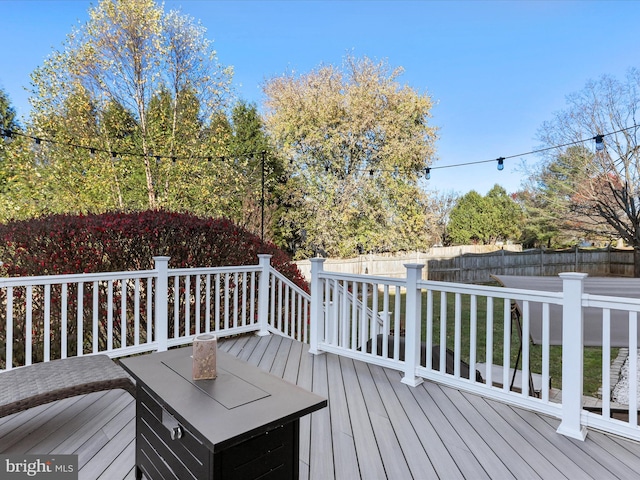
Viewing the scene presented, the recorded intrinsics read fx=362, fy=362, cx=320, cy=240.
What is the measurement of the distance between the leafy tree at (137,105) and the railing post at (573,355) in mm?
8142

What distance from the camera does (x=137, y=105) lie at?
28.7ft

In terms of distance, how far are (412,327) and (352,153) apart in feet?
38.3

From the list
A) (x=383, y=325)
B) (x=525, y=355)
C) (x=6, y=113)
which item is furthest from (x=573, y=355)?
(x=6, y=113)

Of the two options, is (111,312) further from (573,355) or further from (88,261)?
(573,355)

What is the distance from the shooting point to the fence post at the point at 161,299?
353 centimetres

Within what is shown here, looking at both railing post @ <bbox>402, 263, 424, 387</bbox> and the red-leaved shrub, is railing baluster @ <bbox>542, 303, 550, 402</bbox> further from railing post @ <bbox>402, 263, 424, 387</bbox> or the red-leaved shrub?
the red-leaved shrub

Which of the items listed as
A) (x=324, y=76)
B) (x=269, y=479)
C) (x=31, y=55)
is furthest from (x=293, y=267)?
(x=324, y=76)

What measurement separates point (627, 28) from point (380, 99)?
719cm

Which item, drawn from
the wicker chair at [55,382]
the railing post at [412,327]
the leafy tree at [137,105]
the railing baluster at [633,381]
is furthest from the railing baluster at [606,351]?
the leafy tree at [137,105]

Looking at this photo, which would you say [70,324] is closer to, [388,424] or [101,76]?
[388,424]

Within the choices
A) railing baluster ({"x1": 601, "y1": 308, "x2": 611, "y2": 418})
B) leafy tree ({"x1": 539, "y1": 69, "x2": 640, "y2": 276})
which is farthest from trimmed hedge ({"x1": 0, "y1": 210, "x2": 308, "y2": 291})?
leafy tree ({"x1": 539, "y1": 69, "x2": 640, "y2": 276})

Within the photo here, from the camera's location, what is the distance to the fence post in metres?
3.53

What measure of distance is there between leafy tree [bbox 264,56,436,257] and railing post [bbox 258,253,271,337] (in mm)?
8833

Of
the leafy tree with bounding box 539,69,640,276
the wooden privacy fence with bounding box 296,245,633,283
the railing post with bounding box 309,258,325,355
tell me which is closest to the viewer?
the railing post with bounding box 309,258,325,355
